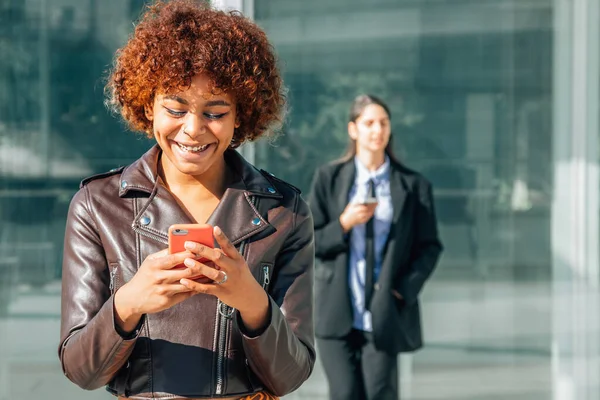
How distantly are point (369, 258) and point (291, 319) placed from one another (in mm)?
2807

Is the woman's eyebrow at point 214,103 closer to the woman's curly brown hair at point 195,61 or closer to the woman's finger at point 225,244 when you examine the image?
the woman's curly brown hair at point 195,61

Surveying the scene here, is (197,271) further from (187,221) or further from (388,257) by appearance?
(388,257)

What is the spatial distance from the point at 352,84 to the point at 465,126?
0.79m

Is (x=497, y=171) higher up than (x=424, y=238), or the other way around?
(x=497, y=171)

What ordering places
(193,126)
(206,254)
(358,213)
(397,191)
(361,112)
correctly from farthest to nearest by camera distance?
(361,112)
(397,191)
(358,213)
(193,126)
(206,254)

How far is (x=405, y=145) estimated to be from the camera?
627cm

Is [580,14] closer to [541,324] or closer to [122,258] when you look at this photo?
[541,324]

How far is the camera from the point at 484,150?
20.7 ft

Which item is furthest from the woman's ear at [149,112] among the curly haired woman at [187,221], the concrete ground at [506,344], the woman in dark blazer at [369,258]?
the concrete ground at [506,344]

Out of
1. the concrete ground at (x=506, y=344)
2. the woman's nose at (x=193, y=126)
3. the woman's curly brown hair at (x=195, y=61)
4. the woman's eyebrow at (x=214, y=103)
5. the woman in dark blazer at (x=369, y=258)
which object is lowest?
the concrete ground at (x=506, y=344)

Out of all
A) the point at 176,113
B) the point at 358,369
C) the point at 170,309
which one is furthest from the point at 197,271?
the point at 358,369

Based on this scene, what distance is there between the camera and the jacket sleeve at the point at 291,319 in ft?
6.30

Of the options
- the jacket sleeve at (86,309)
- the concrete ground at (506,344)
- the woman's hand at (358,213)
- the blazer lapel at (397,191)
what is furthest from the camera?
the concrete ground at (506,344)

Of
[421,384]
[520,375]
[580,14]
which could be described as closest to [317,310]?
[421,384]
